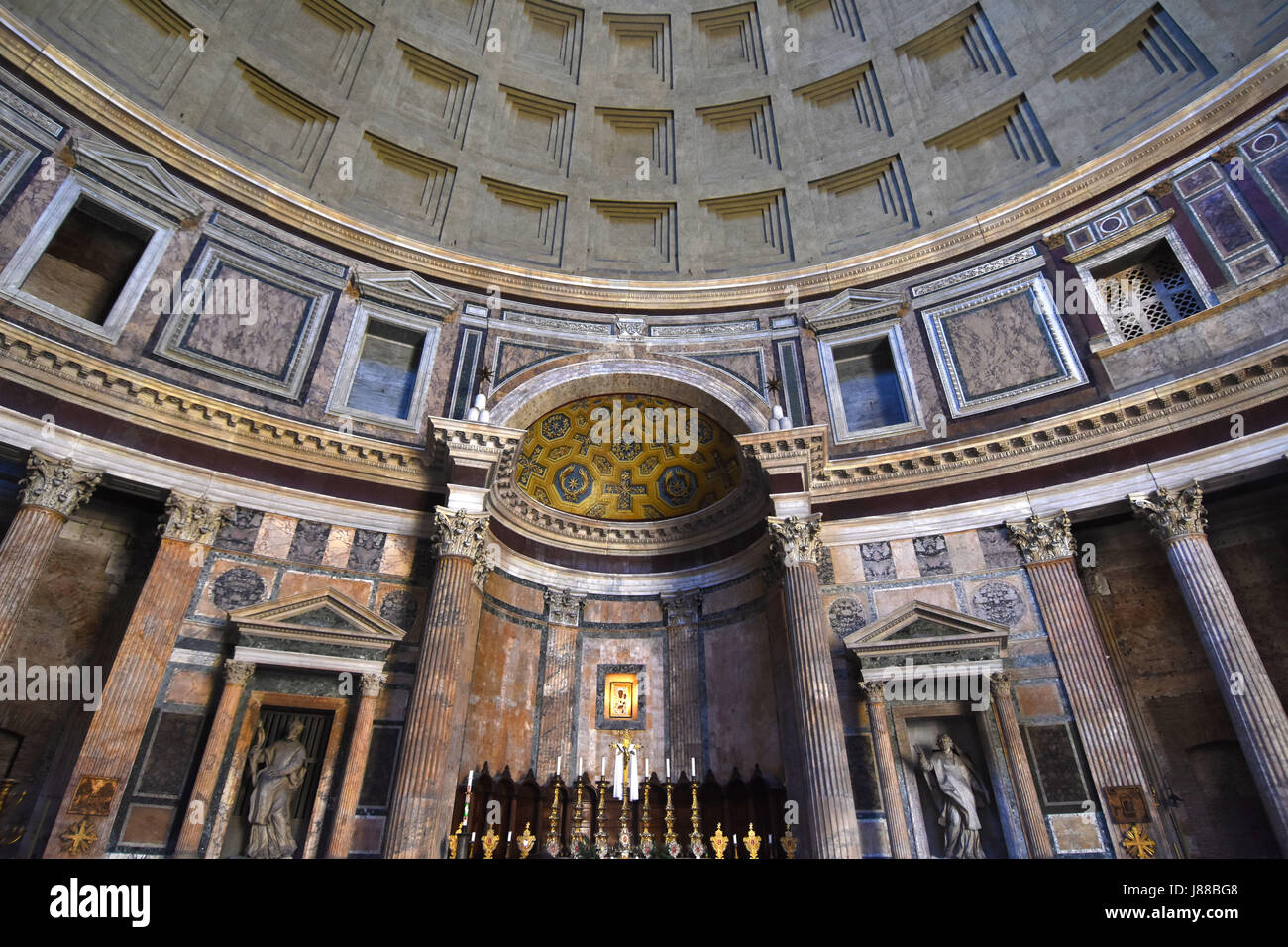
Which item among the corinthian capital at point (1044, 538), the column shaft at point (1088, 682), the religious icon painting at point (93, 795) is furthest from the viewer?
the corinthian capital at point (1044, 538)

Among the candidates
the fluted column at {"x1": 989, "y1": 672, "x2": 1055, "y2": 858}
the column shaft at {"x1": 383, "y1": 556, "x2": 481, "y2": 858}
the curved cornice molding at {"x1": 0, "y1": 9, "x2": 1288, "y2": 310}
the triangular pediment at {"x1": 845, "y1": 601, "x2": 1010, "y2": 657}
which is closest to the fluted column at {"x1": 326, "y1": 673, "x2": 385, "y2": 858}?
the column shaft at {"x1": 383, "y1": 556, "x2": 481, "y2": 858}

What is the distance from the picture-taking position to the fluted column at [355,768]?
37.6 ft

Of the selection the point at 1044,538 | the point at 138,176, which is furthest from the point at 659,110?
the point at 1044,538

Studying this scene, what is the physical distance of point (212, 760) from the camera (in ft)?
36.7

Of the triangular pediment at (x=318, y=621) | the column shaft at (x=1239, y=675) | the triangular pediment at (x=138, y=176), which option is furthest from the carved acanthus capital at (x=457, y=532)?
the column shaft at (x=1239, y=675)

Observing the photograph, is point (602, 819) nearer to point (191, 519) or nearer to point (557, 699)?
point (557, 699)

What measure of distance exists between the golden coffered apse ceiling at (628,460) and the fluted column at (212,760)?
7.70 m

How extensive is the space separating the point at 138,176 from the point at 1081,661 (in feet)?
68.2

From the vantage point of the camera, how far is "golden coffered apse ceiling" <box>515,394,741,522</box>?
17.8 m

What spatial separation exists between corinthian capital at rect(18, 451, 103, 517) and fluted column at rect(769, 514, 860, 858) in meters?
12.5

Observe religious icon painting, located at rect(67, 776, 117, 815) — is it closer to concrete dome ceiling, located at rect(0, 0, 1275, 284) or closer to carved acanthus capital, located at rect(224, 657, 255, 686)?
carved acanthus capital, located at rect(224, 657, 255, 686)

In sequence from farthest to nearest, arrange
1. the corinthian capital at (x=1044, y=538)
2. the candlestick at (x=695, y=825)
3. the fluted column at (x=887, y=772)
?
the corinthian capital at (x=1044, y=538), the candlestick at (x=695, y=825), the fluted column at (x=887, y=772)

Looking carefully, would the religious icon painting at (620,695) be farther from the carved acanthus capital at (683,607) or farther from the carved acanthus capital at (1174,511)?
the carved acanthus capital at (1174,511)
